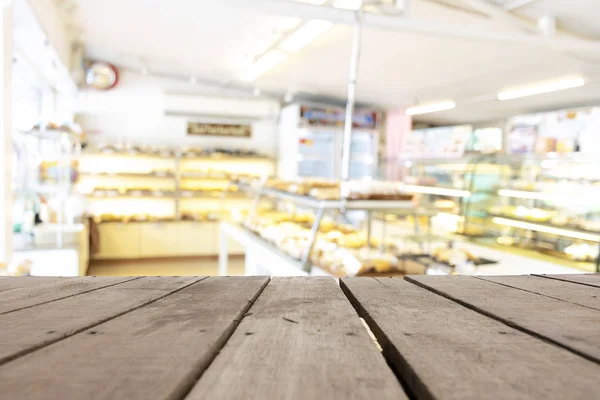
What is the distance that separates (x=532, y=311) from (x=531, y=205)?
5.22m

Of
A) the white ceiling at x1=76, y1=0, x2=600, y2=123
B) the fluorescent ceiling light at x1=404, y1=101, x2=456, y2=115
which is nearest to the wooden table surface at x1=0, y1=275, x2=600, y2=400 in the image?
the white ceiling at x1=76, y1=0, x2=600, y2=123

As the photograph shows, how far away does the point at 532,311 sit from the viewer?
2.57 ft

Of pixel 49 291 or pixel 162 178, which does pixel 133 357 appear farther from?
pixel 162 178

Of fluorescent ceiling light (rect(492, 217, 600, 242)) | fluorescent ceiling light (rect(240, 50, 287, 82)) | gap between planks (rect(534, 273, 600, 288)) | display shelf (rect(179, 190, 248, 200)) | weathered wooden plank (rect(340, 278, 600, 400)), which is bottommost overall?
display shelf (rect(179, 190, 248, 200))

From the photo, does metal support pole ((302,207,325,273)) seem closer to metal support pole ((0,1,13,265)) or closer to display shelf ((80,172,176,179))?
metal support pole ((0,1,13,265))

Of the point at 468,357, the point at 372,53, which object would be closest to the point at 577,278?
the point at 468,357

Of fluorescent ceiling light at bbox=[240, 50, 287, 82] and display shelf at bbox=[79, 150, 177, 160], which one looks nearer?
fluorescent ceiling light at bbox=[240, 50, 287, 82]

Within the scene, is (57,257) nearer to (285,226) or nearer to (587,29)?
(285,226)

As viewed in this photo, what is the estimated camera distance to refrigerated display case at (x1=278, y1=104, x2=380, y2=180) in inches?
334

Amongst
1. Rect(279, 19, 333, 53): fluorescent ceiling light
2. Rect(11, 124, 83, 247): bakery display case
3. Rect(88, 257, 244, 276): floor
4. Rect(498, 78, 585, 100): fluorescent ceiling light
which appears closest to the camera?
→ Rect(279, 19, 333, 53): fluorescent ceiling light

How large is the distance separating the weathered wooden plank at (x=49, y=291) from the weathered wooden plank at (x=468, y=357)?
1.74 feet

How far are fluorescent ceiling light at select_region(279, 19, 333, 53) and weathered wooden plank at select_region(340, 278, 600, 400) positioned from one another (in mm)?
3944

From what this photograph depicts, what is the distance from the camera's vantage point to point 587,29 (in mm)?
4527

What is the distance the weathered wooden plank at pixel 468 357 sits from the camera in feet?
1.58
